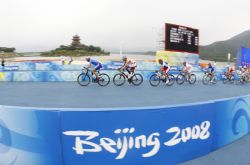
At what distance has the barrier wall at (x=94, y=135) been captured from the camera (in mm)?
4051

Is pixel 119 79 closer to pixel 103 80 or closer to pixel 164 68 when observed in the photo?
pixel 103 80

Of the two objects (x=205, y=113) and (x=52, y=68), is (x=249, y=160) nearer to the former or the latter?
(x=205, y=113)

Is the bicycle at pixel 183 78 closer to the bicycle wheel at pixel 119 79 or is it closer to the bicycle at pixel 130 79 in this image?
the bicycle at pixel 130 79

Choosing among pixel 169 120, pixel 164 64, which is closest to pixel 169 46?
pixel 164 64

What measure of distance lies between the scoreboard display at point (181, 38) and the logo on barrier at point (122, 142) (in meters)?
21.5

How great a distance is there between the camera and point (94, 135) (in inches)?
161

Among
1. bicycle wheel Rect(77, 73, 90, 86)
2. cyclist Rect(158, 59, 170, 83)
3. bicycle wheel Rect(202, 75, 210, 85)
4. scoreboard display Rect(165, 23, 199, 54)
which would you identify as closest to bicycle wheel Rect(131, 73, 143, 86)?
cyclist Rect(158, 59, 170, 83)

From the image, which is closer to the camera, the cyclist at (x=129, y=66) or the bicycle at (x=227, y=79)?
the cyclist at (x=129, y=66)

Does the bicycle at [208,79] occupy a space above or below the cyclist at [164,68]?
below

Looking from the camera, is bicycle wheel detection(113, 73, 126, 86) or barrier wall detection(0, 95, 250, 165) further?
bicycle wheel detection(113, 73, 126, 86)

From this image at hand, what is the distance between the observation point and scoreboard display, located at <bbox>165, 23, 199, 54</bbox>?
2558 cm

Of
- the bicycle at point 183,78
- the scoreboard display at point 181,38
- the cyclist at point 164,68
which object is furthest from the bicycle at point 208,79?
the scoreboard display at point 181,38

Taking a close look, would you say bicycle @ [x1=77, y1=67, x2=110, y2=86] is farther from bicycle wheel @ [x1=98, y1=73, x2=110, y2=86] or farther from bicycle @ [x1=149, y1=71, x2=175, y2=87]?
bicycle @ [x1=149, y1=71, x2=175, y2=87]

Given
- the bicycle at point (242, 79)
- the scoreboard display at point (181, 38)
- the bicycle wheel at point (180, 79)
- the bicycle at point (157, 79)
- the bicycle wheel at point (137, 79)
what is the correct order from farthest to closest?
the scoreboard display at point (181, 38) < the bicycle at point (242, 79) < the bicycle wheel at point (180, 79) < the bicycle at point (157, 79) < the bicycle wheel at point (137, 79)
